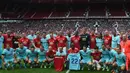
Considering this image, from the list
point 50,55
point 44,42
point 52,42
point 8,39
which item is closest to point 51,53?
point 50,55

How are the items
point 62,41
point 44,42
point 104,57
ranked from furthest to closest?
point 44,42 < point 62,41 < point 104,57

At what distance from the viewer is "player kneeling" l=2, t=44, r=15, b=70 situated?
18.3 meters

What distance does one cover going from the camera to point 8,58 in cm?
1853

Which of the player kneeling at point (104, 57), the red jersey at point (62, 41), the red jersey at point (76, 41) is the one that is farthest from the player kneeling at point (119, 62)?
the red jersey at point (62, 41)

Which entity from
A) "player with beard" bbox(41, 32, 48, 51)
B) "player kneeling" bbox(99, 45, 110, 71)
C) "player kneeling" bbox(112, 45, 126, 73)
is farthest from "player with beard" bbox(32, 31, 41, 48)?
"player kneeling" bbox(112, 45, 126, 73)

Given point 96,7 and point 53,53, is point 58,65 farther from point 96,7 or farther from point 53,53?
point 96,7

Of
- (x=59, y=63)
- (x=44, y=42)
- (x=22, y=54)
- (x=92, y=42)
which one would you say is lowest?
(x=59, y=63)

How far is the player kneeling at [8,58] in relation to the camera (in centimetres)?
1827

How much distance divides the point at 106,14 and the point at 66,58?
23221mm

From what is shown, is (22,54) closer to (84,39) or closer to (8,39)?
(8,39)

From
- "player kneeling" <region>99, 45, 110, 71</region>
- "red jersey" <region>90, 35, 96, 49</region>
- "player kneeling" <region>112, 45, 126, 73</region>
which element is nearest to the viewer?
"player kneeling" <region>112, 45, 126, 73</region>

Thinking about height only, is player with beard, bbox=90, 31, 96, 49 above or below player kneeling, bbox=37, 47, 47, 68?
above

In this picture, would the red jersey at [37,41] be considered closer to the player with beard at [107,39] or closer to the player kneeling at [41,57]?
the player kneeling at [41,57]

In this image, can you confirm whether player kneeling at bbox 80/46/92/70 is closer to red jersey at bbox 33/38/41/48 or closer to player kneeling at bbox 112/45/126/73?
player kneeling at bbox 112/45/126/73
